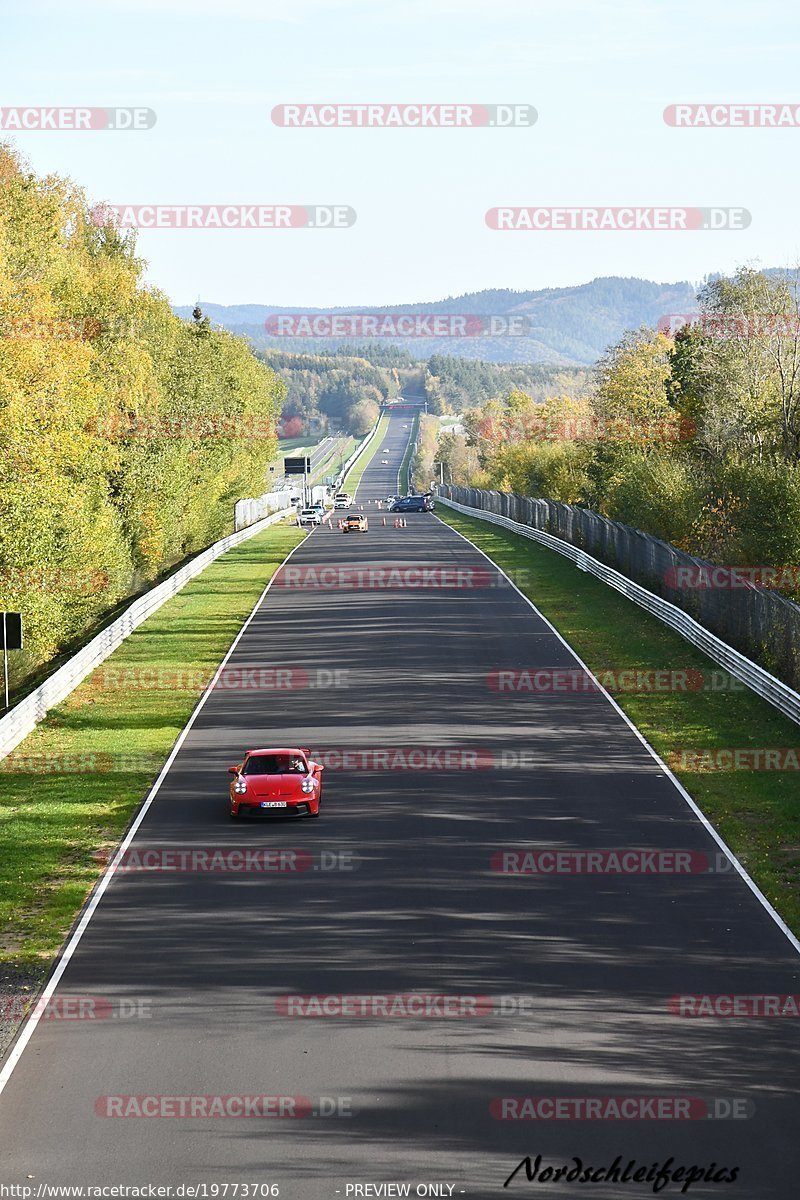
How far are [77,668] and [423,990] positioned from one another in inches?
947

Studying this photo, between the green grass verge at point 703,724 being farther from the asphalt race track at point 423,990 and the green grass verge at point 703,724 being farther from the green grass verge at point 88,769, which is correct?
the green grass verge at point 88,769

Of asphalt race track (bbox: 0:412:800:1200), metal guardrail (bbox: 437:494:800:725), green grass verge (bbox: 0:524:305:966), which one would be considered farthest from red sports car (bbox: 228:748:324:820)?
metal guardrail (bbox: 437:494:800:725)

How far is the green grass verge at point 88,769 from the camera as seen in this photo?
20219 mm

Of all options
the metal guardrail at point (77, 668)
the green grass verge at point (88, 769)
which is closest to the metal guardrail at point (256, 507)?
the metal guardrail at point (77, 668)

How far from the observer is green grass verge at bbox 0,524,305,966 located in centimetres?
2022

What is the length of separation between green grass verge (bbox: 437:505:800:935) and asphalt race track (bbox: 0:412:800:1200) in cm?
68

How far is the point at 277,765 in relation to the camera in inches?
972

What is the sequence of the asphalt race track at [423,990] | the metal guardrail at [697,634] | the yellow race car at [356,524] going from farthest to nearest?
the yellow race car at [356,524], the metal guardrail at [697,634], the asphalt race track at [423,990]

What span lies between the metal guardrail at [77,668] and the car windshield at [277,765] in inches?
301

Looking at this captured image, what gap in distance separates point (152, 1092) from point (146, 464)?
170ft

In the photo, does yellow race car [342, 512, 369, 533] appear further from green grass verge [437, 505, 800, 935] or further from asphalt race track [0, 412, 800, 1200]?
asphalt race track [0, 412, 800, 1200]

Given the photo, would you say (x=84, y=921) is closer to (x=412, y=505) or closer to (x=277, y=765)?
(x=277, y=765)

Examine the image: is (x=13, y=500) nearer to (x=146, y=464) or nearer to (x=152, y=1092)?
(x=146, y=464)

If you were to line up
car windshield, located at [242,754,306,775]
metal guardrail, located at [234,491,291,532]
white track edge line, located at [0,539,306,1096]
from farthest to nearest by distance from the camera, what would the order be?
1. metal guardrail, located at [234,491,291,532]
2. car windshield, located at [242,754,306,775]
3. white track edge line, located at [0,539,306,1096]
